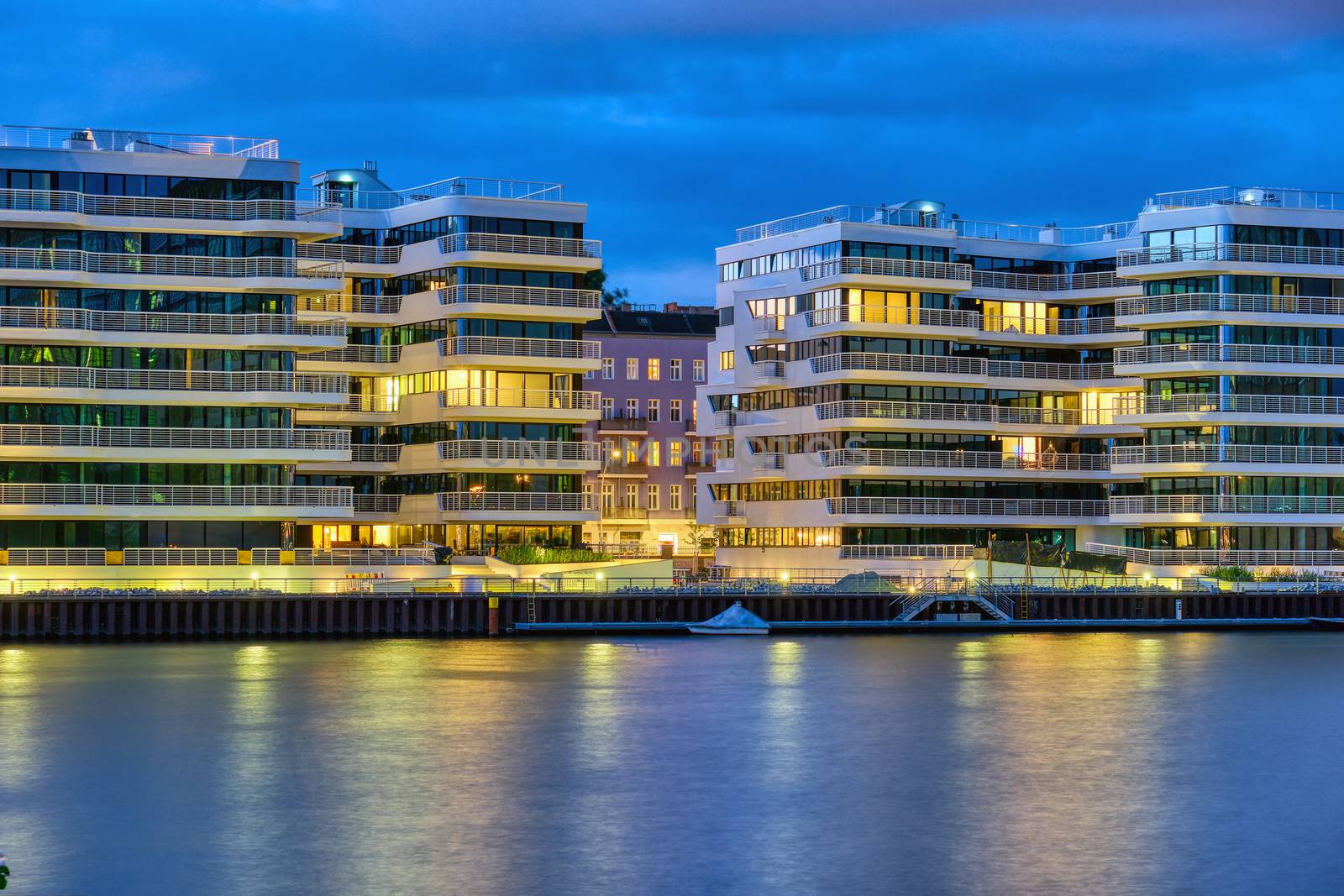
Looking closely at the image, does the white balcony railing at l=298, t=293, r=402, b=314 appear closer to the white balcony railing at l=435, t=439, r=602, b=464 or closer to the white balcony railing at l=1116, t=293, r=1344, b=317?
the white balcony railing at l=435, t=439, r=602, b=464

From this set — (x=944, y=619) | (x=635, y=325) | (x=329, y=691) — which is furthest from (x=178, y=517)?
(x=635, y=325)

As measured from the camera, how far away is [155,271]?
10350cm

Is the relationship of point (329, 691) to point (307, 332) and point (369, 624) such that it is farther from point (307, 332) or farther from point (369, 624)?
point (307, 332)

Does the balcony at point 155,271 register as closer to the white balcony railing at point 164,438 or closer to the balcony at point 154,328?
the balcony at point 154,328

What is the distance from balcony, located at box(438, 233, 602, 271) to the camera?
377 feet

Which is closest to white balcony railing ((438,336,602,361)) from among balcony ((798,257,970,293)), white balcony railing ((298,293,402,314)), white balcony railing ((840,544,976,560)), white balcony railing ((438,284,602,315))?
white balcony railing ((438,284,602,315))

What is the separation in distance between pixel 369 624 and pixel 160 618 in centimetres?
940

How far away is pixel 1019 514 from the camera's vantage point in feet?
418

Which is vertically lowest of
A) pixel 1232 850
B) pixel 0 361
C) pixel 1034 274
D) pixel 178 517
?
pixel 1232 850

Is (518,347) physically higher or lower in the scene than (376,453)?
higher

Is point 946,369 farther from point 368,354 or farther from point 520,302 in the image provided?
point 368,354

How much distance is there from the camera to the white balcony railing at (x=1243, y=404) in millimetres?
118062

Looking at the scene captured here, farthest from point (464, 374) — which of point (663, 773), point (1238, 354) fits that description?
point (663, 773)

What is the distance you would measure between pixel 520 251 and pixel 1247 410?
40.6m
